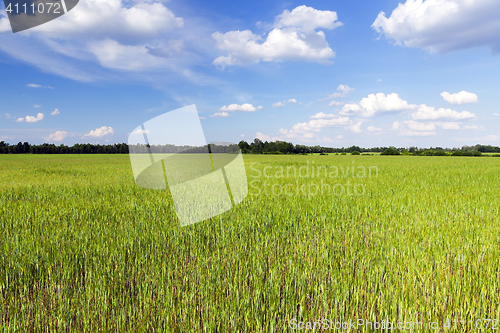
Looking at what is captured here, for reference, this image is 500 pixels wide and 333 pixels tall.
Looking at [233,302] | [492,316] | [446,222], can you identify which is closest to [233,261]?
[233,302]

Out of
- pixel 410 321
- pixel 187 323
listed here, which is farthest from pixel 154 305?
pixel 410 321

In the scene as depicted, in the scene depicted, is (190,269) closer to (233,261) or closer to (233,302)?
(233,261)

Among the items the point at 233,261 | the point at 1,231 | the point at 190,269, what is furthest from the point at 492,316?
the point at 1,231

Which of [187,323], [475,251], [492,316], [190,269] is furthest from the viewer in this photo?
[475,251]

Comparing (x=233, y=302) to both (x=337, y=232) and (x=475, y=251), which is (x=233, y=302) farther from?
(x=475, y=251)

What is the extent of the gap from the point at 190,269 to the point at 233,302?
79 centimetres

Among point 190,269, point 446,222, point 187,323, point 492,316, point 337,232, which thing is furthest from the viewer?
point 446,222

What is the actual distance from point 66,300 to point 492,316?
3.56 metres

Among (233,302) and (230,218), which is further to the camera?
(230,218)

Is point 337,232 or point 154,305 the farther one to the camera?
point 337,232

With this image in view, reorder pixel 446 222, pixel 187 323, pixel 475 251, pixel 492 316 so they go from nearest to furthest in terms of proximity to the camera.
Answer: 1. pixel 187 323
2. pixel 492 316
3. pixel 475 251
4. pixel 446 222

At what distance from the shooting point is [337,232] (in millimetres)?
3949

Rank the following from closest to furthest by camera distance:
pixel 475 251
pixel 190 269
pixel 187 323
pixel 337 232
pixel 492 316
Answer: pixel 187 323
pixel 492 316
pixel 190 269
pixel 475 251
pixel 337 232

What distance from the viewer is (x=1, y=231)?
416cm
